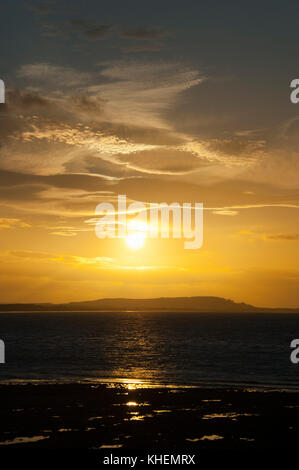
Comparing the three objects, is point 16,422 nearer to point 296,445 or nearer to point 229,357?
point 296,445

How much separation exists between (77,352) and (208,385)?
144 feet

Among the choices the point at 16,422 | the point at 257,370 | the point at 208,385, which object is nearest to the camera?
the point at 16,422

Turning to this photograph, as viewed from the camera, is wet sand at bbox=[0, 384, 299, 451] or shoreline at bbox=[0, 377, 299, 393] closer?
wet sand at bbox=[0, 384, 299, 451]

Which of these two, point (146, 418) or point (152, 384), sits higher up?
point (146, 418)

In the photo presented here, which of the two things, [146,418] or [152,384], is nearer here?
[146,418]

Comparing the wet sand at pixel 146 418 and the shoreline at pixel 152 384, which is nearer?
the wet sand at pixel 146 418

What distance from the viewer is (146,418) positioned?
35250mm

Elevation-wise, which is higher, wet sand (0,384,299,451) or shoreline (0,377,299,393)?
wet sand (0,384,299,451)

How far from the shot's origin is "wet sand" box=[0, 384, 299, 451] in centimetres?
2861

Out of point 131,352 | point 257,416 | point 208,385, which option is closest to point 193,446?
point 257,416

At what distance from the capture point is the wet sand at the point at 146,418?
28.6 metres
